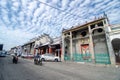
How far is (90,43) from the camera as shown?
19125 millimetres

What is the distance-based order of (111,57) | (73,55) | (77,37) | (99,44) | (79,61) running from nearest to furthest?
(111,57), (99,44), (79,61), (73,55), (77,37)

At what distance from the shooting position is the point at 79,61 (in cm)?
2100

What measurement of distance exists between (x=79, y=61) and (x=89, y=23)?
8.05 metres

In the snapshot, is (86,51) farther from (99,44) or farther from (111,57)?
(111,57)

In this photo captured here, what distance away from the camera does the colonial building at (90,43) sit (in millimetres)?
16980

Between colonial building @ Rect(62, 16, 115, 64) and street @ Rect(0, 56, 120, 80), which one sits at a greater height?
colonial building @ Rect(62, 16, 115, 64)

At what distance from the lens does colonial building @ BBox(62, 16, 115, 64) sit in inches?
668

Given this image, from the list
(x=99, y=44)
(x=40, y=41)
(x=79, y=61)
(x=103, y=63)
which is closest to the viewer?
(x=103, y=63)

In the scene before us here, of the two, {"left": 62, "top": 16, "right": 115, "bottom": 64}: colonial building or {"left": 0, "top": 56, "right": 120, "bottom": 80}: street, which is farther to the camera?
{"left": 62, "top": 16, "right": 115, "bottom": 64}: colonial building

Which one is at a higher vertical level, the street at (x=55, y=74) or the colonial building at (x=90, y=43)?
the colonial building at (x=90, y=43)

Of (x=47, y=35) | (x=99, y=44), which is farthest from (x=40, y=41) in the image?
(x=99, y=44)

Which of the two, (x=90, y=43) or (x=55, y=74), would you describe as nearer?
(x=55, y=74)

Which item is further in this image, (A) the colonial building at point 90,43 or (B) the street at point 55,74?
(A) the colonial building at point 90,43

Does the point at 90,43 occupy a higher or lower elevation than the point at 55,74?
higher
